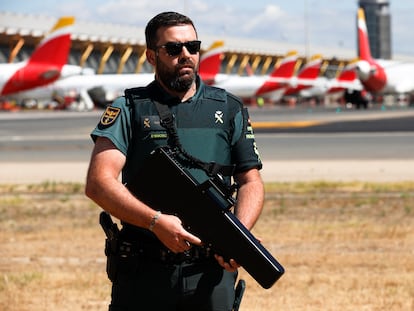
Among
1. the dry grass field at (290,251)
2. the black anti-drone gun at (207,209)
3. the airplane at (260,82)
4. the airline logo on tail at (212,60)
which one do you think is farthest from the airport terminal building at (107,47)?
the black anti-drone gun at (207,209)

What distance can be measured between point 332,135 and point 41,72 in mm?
33167

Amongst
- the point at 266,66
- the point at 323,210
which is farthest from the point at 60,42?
the point at 266,66

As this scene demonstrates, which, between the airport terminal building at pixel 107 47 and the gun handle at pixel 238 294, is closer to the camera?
the gun handle at pixel 238 294

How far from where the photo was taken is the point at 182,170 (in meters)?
4.50

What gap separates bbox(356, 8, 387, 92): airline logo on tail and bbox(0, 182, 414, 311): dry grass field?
Answer: 275 ft

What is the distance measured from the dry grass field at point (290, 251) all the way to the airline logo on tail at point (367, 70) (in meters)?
83.9

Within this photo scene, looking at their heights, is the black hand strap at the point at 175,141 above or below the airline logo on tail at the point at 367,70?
above

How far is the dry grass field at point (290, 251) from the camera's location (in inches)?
355

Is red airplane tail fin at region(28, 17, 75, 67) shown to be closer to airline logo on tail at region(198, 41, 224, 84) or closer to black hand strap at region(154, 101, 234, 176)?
airline logo on tail at region(198, 41, 224, 84)

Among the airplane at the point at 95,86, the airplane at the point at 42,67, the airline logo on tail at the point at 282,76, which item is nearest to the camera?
the airplane at the point at 42,67

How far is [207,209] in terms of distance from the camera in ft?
14.8

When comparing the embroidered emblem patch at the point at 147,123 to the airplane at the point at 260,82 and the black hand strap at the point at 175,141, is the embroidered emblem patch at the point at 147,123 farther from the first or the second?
the airplane at the point at 260,82

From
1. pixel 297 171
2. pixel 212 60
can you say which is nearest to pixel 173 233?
pixel 297 171

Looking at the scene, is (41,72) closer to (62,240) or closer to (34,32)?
(34,32)
